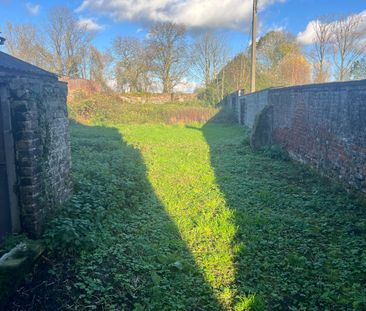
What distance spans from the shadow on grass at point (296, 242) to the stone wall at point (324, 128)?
1.76 feet

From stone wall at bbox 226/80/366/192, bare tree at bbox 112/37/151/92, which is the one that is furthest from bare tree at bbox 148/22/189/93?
stone wall at bbox 226/80/366/192

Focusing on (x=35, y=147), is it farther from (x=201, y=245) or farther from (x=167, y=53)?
(x=167, y=53)

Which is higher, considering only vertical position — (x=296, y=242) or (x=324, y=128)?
(x=324, y=128)

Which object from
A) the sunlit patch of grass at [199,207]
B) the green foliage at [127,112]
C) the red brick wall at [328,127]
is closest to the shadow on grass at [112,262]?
the sunlit patch of grass at [199,207]

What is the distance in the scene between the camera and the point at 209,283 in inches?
158

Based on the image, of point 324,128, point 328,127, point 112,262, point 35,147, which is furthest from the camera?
point 324,128

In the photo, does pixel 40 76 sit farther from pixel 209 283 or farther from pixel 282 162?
pixel 282 162

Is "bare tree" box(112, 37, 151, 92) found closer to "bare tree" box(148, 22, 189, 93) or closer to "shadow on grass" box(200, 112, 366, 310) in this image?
"bare tree" box(148, 22, 189, 93)

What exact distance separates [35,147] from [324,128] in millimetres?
6871

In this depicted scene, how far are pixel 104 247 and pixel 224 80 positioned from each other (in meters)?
29.2

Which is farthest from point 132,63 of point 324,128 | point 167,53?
point 324,128

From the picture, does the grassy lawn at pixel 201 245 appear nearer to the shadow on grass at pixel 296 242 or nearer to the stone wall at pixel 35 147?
the shadow on grass at pixel 296 242

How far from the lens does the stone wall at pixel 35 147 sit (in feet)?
13.9

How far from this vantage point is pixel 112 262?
4.31 m
